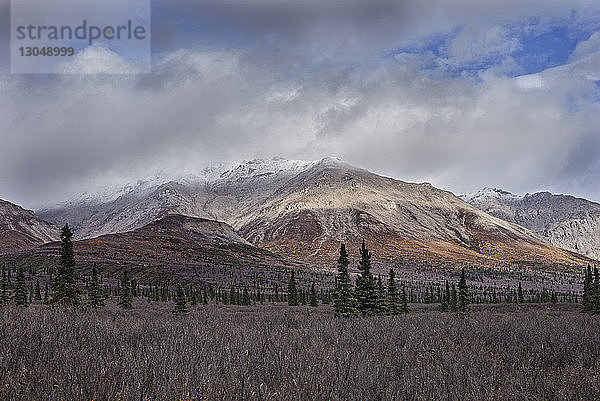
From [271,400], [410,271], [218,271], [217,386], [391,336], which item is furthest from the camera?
[410,271]

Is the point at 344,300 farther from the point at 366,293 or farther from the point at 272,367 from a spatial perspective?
the point at 272,367

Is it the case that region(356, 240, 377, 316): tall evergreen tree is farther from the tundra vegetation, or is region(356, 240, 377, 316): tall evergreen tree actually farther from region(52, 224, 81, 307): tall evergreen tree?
region(52, 224, 81, 307): tall evergreen tree

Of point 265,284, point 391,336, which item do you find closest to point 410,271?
point 265,284

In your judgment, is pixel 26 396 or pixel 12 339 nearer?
pixel 26 396

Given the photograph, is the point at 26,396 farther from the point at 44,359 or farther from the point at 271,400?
the point at 271,400

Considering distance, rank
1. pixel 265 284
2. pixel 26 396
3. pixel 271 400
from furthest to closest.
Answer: pixel 265 284 < pixel 271 400 < pixel 26 396

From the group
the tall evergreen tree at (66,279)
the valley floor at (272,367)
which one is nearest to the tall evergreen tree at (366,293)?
the valley floor at (272,367)

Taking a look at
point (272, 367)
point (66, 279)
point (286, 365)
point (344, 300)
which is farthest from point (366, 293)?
point (272, 367)

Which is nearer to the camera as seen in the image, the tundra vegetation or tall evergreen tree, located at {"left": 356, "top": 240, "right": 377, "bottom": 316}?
the tundra vegetation

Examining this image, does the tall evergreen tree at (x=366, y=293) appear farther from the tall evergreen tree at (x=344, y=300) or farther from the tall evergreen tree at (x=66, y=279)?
the tall evergreen tree at (x=66, y=279)

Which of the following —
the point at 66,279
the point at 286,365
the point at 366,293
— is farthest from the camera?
the point at 66,279

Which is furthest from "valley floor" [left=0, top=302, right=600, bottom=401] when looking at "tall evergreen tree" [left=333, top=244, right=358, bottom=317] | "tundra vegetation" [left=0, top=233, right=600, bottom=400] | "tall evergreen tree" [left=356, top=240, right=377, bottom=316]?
"tall evergreen tree" [left=333, top=244, right=358, bottom=317]

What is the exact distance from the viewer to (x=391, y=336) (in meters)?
9.07

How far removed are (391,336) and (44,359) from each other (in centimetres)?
672
